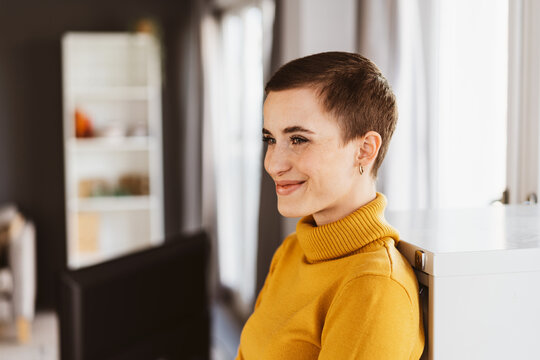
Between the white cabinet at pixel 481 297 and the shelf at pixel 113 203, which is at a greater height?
the white cabinet at pixel 481 297


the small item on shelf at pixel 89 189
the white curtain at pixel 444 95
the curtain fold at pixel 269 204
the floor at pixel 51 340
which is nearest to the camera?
the white curtain at pixel 444 95

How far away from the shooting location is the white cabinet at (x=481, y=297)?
802mm

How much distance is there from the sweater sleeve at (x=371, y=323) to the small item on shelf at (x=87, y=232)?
386 centimetres

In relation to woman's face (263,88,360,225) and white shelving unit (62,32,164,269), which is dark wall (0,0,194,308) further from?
woman's face (263,88,360,225)

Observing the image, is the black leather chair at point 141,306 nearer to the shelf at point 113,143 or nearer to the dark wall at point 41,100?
the shelf at point 113,143

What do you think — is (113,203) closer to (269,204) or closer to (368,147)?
(269,204)

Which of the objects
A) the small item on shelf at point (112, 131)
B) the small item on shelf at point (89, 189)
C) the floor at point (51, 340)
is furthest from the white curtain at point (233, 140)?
the small item on shelf at point (89, 189)

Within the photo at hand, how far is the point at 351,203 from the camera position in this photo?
93cm

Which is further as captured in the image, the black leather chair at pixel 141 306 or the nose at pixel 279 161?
the black leather chair at pixel 141 306

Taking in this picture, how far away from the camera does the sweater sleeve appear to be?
74 centimetres

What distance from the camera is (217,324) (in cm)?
374

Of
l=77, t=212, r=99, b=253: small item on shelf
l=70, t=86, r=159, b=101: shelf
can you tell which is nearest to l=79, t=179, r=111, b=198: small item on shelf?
l=77, t=212, r=99, b=253: small item on shelf

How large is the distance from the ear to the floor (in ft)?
8.11


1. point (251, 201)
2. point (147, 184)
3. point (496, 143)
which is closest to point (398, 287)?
point (496, 143)
